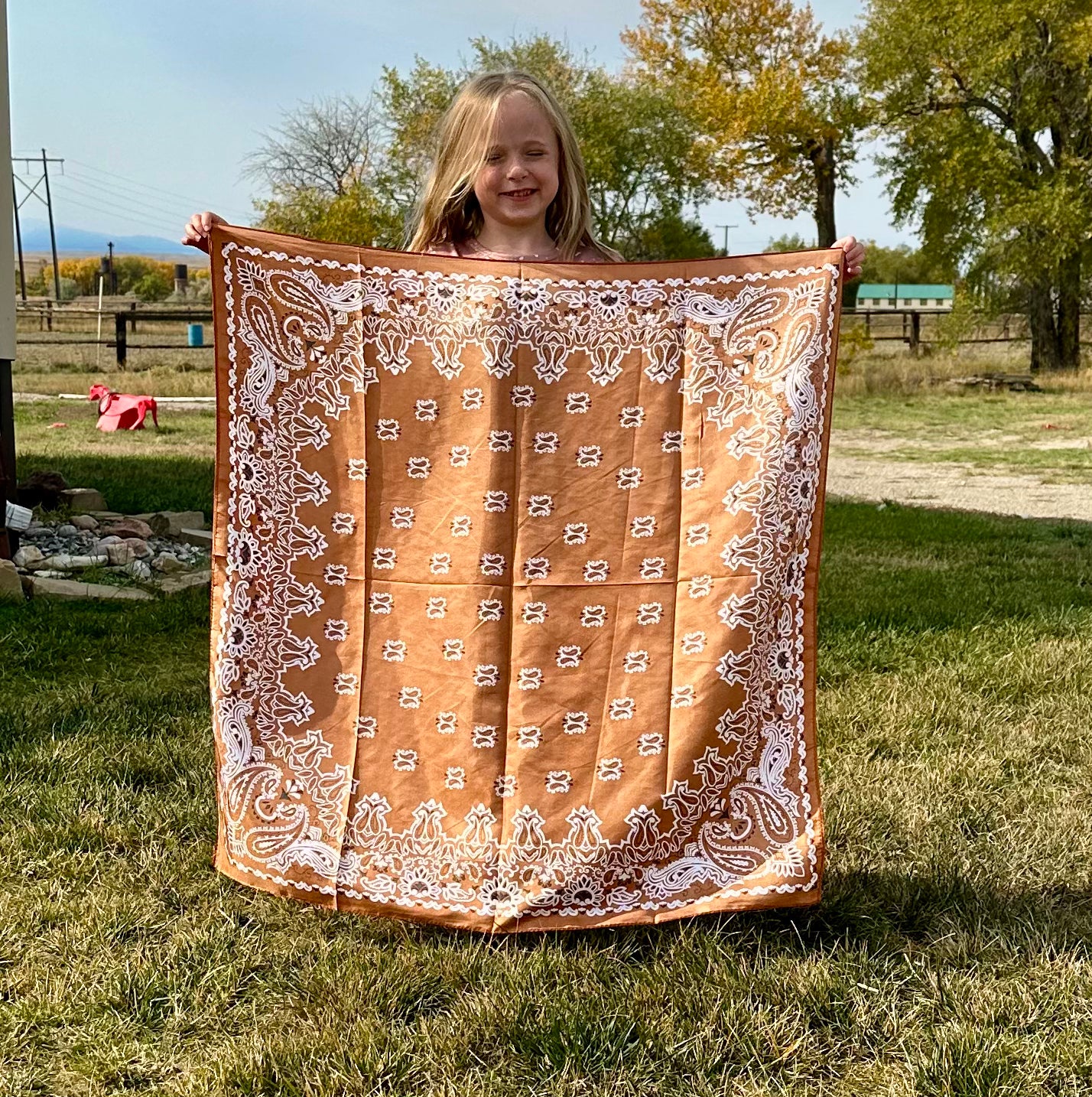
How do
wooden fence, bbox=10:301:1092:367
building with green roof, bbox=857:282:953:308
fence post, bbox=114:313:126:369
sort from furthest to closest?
building with green roof, bbox=857:282:953:308
wooden fence, bbox=10:301:1092:367
fence post, bbox=114:313:126:369

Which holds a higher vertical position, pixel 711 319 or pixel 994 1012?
pixel 711 319

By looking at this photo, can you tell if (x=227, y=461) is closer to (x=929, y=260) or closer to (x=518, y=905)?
(x=518, y=905)

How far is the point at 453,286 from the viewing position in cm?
272

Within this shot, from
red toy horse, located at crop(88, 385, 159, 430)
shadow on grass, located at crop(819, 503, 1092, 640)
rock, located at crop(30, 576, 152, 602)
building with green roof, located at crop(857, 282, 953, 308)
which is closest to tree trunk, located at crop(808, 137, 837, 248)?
red toy horse, located at crop(88, 385, 159, 430)

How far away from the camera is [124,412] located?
46.9ft

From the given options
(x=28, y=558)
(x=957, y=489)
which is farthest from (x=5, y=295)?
(x=957, y=489)

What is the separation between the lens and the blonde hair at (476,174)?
3.09 metres

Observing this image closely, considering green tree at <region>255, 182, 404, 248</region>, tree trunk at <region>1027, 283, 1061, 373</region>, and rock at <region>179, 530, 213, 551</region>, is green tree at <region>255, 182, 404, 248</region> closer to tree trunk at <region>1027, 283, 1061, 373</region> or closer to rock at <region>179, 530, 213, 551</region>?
tree trunk at <region>1027, 283, 1061, 373</region>

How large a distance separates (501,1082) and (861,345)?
24390 mm

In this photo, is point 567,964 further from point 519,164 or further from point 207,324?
point 207,324

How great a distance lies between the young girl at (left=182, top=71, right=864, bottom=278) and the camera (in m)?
3.06

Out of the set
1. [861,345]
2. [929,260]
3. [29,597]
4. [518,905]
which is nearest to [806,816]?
[518,905]

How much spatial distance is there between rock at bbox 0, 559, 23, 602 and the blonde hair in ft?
11.3

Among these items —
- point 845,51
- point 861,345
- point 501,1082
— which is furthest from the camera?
point 845,51
